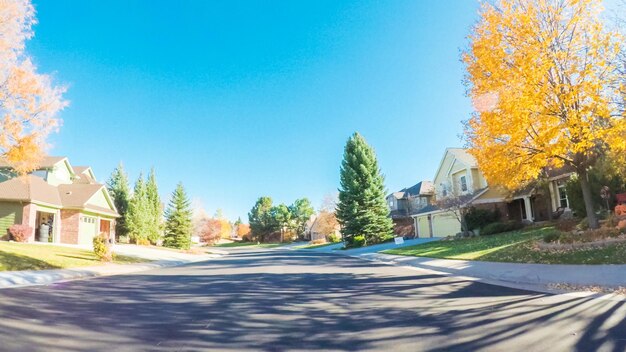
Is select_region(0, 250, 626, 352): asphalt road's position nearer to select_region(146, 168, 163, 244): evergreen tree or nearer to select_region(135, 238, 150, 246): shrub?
select_region(135, 238, 150, 246): shrub

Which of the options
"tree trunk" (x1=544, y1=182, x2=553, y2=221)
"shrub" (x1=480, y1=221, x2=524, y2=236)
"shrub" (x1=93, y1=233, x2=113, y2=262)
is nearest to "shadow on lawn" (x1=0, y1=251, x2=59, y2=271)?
"shrub" (x1=93, y1=233, x2=113, y2=262)

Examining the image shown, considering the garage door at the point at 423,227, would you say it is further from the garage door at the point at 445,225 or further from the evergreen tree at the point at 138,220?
the evergreen tree at the point at 138,220

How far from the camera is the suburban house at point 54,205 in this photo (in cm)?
2642

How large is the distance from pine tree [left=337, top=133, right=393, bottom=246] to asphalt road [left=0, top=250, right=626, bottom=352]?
1125 inches

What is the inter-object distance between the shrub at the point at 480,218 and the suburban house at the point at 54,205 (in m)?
28.8

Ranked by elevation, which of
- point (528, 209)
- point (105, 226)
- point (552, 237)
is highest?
point (105, 226)

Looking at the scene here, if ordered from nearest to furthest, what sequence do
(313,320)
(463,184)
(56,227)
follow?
(313,320)
(56,227)
(463,184)

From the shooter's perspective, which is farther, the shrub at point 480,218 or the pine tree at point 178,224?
the pine tree at point 178,224

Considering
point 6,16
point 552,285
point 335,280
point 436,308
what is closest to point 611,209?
point 552,285

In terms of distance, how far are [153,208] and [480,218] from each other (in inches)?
1361

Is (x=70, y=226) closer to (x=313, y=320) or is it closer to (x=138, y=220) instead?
(x=138, y=220)

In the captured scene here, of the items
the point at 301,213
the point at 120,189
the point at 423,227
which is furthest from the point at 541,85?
the point at 301,213

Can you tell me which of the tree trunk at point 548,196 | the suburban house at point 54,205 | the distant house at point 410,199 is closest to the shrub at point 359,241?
the distant house at point 410,199

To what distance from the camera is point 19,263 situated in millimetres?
14828
